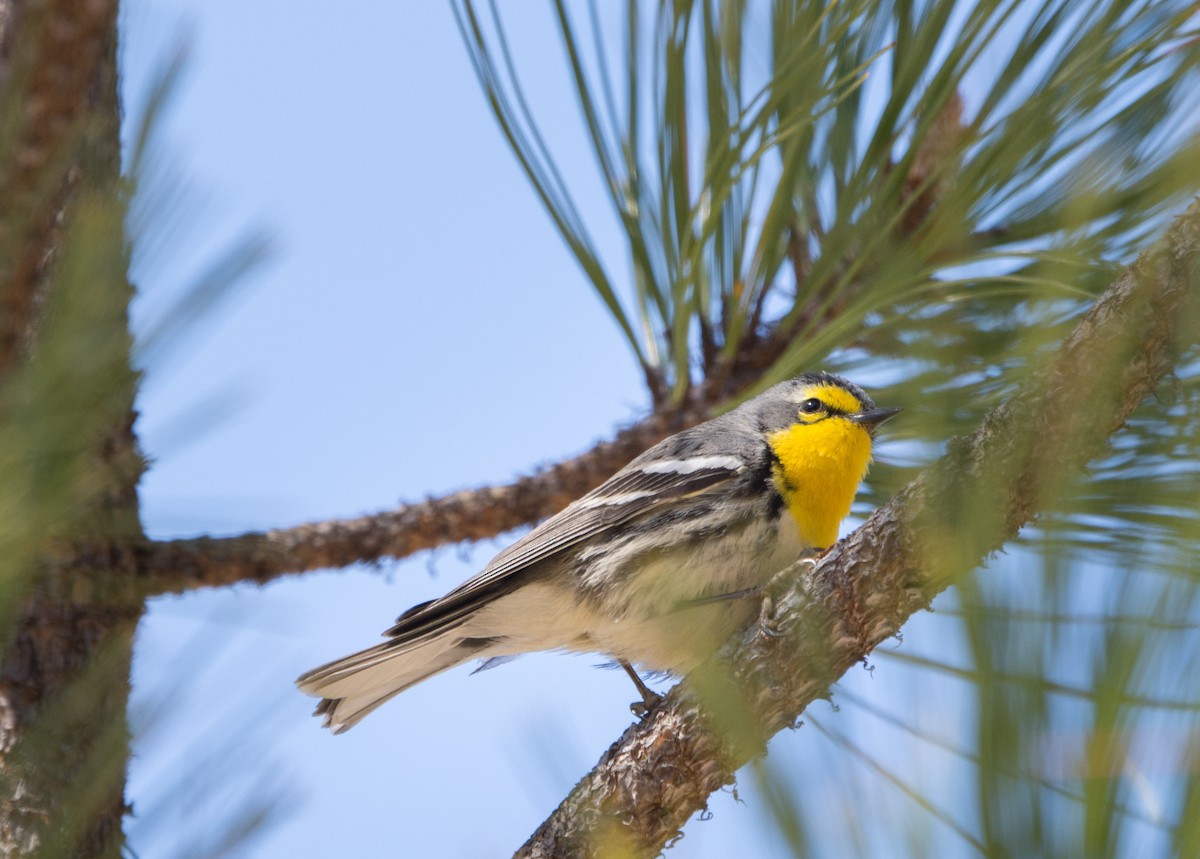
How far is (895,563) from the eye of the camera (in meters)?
1.74

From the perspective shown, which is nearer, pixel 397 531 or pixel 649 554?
pixel 397 531

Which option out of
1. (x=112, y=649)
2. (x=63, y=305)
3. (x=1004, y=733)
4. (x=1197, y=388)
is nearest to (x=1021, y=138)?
(x=1197, y=388)

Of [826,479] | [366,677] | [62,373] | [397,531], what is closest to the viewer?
[62,373]

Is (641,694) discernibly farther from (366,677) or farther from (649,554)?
(366,677)

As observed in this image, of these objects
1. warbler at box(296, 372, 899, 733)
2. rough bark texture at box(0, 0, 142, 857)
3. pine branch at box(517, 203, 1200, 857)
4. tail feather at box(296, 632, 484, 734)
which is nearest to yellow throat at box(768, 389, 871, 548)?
warbler at box(296, 372, 899, 733)

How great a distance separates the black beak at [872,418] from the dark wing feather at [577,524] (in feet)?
1.09

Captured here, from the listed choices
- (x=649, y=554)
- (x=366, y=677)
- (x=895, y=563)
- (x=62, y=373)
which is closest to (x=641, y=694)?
(x=649, y=554)

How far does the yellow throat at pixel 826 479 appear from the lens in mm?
3061

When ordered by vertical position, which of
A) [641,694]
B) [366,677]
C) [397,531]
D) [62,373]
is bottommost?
[641,694]

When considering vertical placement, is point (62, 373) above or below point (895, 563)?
above

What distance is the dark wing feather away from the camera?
317 centimetres

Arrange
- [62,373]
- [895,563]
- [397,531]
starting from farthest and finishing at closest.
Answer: [397,531], [895,563], [62,373]

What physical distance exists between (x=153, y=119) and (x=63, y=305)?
365 mm

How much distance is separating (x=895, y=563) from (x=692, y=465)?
59.5 inches
